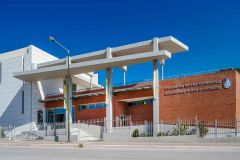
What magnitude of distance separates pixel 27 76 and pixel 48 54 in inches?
284

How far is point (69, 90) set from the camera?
37.6 metres

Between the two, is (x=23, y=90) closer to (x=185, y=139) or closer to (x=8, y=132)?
(x=8, y=132)

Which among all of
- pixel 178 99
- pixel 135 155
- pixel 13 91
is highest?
pixel 13 91

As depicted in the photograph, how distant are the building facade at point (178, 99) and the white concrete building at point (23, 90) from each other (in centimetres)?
522

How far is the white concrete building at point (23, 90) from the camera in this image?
42156mm

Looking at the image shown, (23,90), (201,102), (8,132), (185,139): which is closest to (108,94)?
(201,102)

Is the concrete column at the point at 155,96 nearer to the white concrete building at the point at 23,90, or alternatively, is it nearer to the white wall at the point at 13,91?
the white concrete building at the point at 23,90

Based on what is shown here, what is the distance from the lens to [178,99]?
34.2 m

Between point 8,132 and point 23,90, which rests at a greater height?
point 23,90

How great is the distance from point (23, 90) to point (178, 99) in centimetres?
1981

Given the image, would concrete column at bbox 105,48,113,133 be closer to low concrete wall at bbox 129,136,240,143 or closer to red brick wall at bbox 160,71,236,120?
red brick wall at bbox 160,71,236,120

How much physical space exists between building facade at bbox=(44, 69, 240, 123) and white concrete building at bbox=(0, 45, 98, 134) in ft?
17.1

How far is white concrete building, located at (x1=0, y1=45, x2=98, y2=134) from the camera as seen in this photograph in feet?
138

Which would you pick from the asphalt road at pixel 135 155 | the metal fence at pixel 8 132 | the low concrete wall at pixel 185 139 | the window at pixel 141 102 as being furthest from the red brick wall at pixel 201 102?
the metal fence at pixel 8 132
